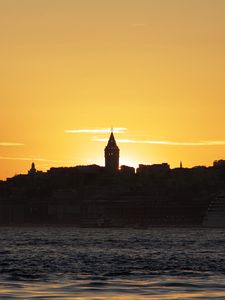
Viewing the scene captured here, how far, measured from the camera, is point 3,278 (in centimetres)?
5338

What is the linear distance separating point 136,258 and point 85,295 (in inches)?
1143

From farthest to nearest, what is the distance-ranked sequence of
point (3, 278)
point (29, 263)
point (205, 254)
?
1. point (205, 254)
2. point (29, 263)
3. point (3, 278)

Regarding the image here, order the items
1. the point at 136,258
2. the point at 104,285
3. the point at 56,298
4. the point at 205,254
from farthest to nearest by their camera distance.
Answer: the point at 205,254 → the point at 136,258 → the point at 104,285 → the point at 56,298

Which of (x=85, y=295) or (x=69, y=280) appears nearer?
(x=85, y=295)

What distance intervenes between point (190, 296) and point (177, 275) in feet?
34.8

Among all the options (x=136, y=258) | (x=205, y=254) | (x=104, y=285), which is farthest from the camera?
(x=205, y=254)

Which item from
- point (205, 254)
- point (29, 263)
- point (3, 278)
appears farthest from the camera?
point (205, 254)

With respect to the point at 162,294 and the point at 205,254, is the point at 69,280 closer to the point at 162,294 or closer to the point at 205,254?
the point at 162,294

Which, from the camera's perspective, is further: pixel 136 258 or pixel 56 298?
pixel 136 258

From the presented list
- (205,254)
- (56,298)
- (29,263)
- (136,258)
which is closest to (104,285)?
(56,298)

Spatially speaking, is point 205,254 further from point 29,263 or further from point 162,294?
point 162,294

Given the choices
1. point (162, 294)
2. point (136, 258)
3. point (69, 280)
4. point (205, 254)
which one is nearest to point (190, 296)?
point (162, 294)

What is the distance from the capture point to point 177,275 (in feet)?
181

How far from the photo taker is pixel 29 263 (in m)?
66.2
